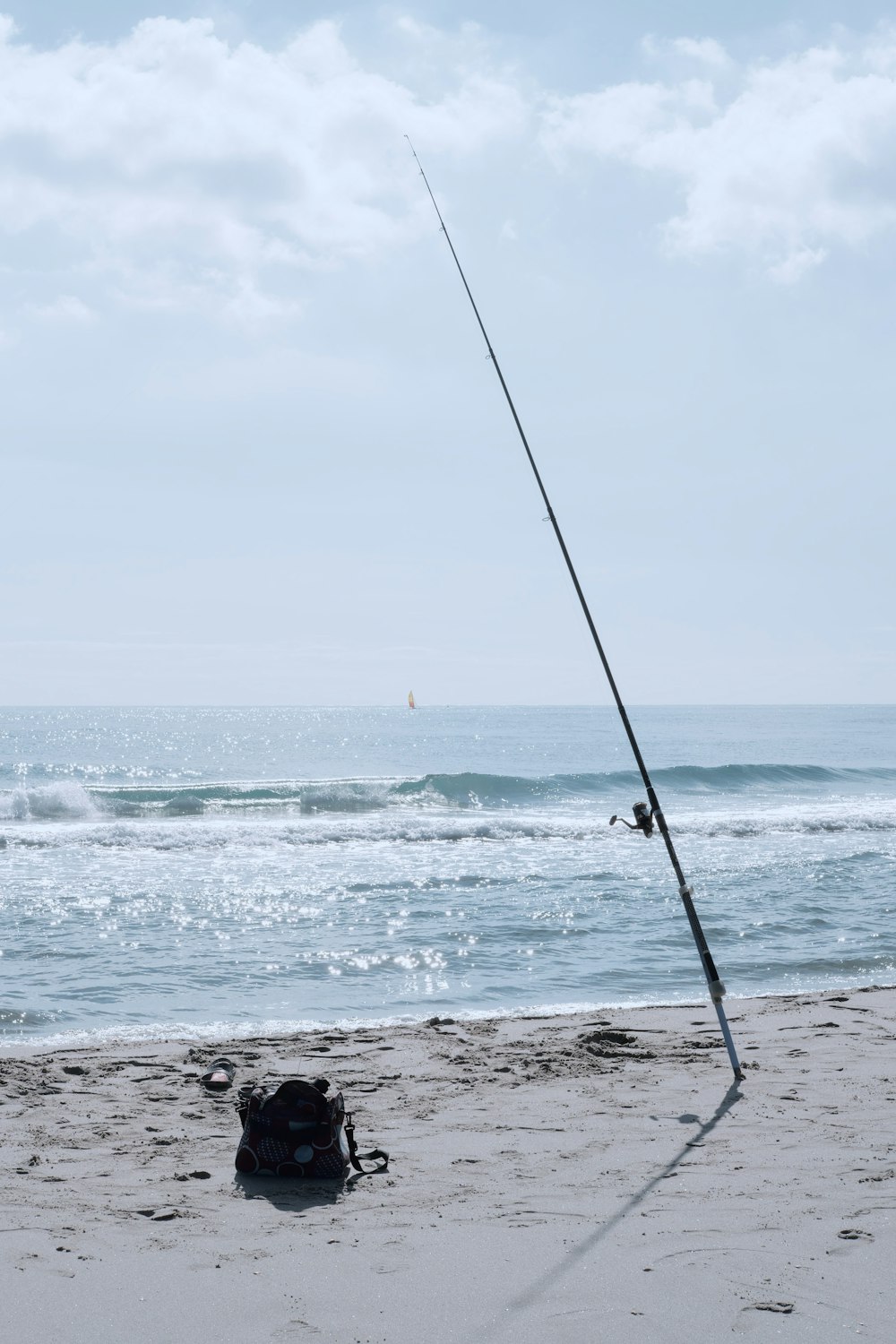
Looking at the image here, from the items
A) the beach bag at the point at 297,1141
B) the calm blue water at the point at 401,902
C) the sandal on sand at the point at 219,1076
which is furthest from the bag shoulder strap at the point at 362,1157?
the calm blue water at the point at 401,902

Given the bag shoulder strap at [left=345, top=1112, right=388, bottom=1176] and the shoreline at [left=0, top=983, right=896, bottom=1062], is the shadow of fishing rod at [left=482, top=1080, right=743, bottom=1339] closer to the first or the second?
the bag shoulder strap at [left=345, top=1112, right=388, bottom=1176]

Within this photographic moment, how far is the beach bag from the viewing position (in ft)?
13.3

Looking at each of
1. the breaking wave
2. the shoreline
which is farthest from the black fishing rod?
Result: the breaking wave

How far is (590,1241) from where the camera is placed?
342cm

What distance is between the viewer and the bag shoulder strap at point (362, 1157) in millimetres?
4160

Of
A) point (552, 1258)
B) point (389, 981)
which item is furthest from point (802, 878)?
point (552, 1258)

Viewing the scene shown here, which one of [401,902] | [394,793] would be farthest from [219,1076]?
[394,793]

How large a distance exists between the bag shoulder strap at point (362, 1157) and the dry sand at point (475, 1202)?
0.26 ft

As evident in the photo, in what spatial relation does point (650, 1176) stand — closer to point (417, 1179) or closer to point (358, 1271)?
point (417, 1179)

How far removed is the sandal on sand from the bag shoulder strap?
1.30m

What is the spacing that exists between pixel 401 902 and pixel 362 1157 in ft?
24.2

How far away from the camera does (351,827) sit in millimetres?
19625

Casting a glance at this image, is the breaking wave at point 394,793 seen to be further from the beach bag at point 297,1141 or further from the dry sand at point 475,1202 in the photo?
the beach bag at point 297,1141

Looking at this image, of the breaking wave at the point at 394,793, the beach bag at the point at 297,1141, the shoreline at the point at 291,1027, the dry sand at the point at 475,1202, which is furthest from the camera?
the breaking wave at the point at 394,793
